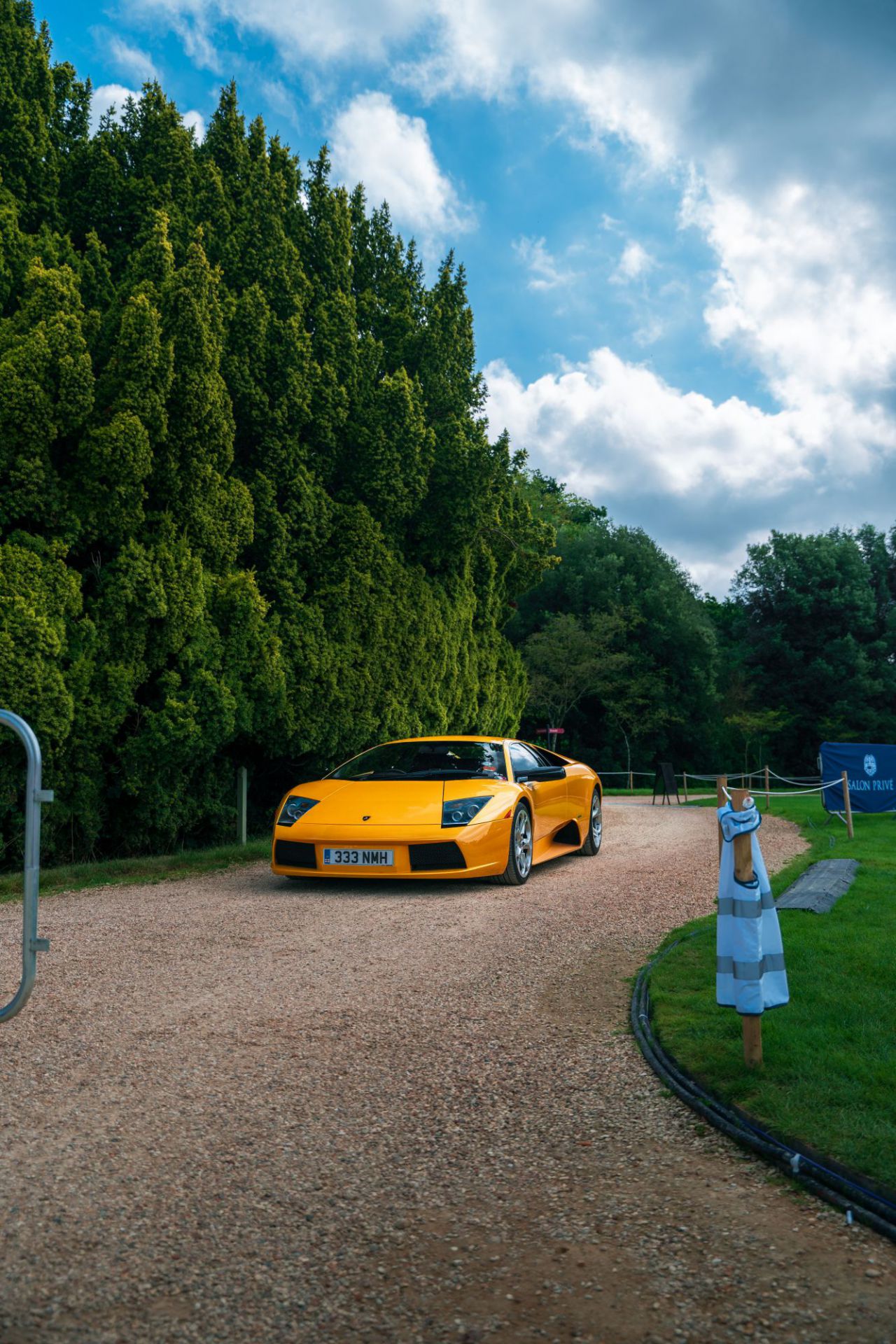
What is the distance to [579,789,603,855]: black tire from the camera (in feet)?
37.6

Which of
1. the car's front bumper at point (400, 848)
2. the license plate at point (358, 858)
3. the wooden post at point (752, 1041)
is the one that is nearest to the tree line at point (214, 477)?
the car's front bumper at point (400, 848)

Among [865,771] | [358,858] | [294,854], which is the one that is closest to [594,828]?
[358,858]

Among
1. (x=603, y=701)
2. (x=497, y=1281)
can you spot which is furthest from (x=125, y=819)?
(x=603, y=701)

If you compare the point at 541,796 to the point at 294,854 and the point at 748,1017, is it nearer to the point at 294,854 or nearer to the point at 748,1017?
the point at 294,854

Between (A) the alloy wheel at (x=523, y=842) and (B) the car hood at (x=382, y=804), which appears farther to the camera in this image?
(A) the alloy wheel at (x=523, y=842)

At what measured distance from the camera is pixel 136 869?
32.3 feet

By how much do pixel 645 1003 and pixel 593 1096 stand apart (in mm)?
1269

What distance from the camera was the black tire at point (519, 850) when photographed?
8.83 meters

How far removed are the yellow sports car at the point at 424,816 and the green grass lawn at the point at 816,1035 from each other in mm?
2086

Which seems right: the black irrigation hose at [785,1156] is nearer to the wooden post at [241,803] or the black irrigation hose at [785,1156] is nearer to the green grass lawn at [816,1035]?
the green grass lawn at [816,1035]

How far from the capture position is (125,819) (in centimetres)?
1042

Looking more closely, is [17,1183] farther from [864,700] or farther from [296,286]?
[864,700]

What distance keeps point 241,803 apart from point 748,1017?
28.9ft

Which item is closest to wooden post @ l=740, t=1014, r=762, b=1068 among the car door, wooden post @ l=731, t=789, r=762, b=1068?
wooden post @ l=731, t=789, r=762, b=1068
